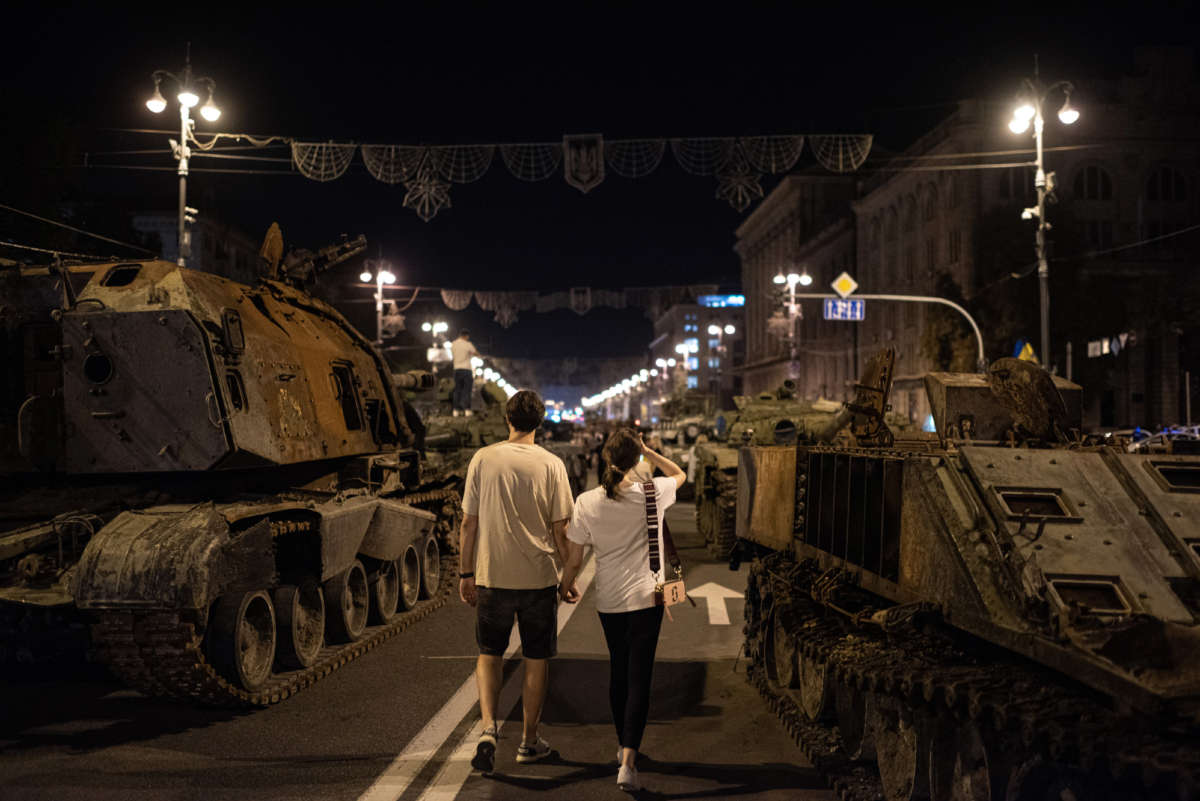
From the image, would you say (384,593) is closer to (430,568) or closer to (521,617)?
(430,568)

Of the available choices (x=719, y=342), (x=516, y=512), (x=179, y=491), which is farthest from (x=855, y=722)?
(x=719, y=342)

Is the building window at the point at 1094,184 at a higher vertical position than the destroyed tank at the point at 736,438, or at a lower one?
higher

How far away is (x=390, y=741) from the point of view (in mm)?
6574

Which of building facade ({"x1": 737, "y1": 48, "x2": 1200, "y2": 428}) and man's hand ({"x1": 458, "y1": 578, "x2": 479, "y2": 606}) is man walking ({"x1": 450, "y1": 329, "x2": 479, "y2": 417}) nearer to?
man's hand ({"x1": 458, "y1": 578, "x2": 479, "y2": 606})

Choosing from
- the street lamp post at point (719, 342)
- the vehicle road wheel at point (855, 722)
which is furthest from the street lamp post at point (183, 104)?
the street lamp post at point (719, 342)

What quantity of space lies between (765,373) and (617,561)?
9440 cm

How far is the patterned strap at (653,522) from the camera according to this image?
227 inches

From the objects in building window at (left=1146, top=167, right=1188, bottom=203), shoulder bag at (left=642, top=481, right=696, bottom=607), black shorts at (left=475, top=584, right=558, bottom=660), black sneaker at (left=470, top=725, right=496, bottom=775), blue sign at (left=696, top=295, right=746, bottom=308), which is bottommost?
black sneaker at (left=470, top=725, right=496, bottom=775)

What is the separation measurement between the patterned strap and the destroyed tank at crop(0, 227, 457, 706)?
3036 mm

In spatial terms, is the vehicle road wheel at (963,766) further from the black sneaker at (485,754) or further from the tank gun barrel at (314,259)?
the tank gun barrel at (314,259)

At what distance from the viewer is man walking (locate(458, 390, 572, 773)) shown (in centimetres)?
607

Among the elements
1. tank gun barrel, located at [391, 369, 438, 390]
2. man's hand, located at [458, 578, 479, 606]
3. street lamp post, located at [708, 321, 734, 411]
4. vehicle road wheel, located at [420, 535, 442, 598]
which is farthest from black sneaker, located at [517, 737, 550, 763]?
street lamp post, located at [708, 321, 734, 411]

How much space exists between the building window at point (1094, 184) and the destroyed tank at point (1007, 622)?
4680 centimetres

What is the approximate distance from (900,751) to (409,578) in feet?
25.4
